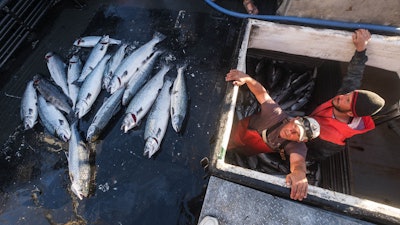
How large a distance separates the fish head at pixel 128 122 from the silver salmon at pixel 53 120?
→ 0.80 meters

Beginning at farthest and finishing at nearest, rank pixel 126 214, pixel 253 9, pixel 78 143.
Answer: pixel 253 9 < pixel 78 143 < pixel 126 214

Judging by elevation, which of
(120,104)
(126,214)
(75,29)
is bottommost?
(126,214)

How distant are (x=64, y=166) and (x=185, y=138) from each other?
1.76 meters

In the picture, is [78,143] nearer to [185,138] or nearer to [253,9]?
[185,138]

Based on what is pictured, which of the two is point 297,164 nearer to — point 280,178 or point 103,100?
point 280,178

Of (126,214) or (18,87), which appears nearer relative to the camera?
(126,214)

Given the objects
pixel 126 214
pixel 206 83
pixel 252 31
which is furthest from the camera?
pixel 206 83

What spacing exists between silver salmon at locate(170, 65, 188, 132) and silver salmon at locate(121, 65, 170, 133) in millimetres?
279

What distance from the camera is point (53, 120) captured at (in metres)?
4.13

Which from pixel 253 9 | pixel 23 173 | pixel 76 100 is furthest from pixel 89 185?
pixel 253 9

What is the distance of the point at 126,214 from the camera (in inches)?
143

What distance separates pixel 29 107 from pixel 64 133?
0.81 meters

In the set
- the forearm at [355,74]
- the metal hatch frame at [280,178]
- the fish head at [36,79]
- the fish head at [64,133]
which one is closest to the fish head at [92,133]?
the fish head at [64,133]

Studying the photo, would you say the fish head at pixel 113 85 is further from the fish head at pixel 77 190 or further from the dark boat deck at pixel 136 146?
the fish head at pixel 77 190
